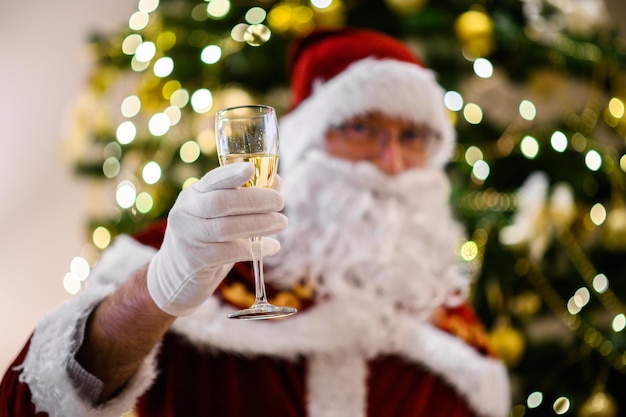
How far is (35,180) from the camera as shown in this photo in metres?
4.16

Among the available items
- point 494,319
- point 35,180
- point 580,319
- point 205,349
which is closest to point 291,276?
point 205,349

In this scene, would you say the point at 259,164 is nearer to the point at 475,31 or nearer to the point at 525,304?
the point at 475,31

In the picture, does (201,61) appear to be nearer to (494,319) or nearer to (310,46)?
(310,46)

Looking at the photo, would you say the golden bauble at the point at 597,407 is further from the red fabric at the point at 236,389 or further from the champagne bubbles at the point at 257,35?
the champagne bubbles at the point at 257,35

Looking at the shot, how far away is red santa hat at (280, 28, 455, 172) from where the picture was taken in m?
1.98

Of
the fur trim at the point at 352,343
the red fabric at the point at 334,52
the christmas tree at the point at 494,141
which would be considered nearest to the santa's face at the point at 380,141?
the red fabric at the point at 334,52

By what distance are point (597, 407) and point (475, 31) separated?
1.41 meters

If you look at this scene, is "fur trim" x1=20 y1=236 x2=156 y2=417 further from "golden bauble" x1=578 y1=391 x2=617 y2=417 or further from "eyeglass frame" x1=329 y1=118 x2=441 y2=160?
"golden bauble" x1=578 y1=391 x2=617 y2=417

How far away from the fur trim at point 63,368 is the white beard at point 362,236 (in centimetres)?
56

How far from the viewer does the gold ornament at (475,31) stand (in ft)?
8.85

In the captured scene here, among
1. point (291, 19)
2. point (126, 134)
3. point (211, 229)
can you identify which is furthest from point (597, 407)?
point (211, 229)

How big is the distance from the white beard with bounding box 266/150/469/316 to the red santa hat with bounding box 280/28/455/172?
0.34ft

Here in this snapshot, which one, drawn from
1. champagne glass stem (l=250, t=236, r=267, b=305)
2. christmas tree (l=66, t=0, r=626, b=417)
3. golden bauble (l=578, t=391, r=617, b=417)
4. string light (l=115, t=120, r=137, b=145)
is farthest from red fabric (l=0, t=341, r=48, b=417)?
golden bauble (l=578, t=391, r=617, b=417)

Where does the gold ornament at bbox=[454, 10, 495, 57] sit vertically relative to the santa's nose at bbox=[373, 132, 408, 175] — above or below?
above
